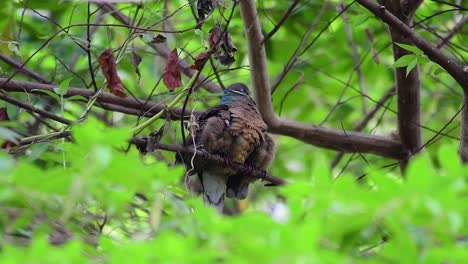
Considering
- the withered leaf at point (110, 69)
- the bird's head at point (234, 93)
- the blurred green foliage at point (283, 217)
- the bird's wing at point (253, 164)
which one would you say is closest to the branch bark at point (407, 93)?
the bird's wing at point (253, 164)

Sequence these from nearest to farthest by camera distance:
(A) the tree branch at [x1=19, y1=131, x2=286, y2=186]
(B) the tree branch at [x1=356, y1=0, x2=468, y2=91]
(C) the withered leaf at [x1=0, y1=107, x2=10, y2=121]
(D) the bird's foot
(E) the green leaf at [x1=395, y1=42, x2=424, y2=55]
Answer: (A) the tree branch at [x1=19, y1=131, x2=286, y2=186]
(E) the green leaf at [x1=395, y1=42, x2=424, y2=55]
(B) the tree branch at [x1=356, y1=0, x2=468, y2=91]
(C) the withered leaf at [x1=0, y1=107, x2=10, y2=121]
(D) the bird's foot

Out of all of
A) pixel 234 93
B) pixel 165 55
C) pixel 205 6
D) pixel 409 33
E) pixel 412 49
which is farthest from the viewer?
pixel 165 55

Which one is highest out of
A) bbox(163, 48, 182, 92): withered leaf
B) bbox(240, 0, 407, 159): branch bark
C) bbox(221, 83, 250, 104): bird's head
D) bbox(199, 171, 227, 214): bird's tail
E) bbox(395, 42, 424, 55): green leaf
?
bbox(395, 42, 424, 55): green leaf

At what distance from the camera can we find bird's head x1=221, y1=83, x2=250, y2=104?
523cm

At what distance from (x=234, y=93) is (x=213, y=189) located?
28.5 inches

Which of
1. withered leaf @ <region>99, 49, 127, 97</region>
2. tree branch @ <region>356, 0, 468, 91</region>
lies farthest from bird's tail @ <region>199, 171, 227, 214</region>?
tree branch @ <region>356, 0, 468, 91</region>

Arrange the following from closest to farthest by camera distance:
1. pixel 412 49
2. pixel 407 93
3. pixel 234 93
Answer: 1. pixel 412 49
2. pixel 407 93
3. pixel 234 93

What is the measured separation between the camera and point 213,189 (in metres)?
4.91

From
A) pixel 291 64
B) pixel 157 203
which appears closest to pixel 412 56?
pixel 291 64

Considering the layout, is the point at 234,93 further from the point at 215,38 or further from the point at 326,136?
the point at 215,38

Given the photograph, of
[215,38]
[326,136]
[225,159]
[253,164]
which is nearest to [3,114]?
[215,38]

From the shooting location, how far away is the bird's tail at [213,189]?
16.0 ft

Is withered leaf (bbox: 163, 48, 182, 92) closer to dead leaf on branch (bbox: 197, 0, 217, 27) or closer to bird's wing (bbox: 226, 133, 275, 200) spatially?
dead leaf on branch (bbox: 197, 0, 217, 27)

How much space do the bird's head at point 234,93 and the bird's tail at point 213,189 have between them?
1.79ft
